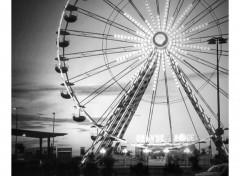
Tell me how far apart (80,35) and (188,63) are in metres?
5.32

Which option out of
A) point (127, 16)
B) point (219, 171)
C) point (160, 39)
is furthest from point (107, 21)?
point (219, 171)

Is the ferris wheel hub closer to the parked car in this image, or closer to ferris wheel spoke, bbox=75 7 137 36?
ferris wheel spoke, bbox=75 7 137 36

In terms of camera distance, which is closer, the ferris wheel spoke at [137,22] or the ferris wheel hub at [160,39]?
the ferris wheel spoke at [137,22]

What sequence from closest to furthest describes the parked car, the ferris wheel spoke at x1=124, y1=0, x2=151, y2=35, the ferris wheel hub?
the parked car → the ferris wheel spoke at x1=124, y1=0, x2=151, y2=35 → the ferris wheel hub

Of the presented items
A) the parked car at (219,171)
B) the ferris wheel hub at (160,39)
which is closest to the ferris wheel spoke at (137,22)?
the ferris wheel hub at (160,39)

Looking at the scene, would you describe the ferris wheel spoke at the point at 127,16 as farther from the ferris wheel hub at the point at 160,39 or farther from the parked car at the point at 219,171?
the parked car at the point at 219,171

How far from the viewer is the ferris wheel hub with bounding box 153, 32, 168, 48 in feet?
58.5

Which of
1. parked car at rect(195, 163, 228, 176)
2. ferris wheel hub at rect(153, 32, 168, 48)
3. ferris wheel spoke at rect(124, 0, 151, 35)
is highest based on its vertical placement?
ferris wheel spoke at rect(124, 0, 151, 35)

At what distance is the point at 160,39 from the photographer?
706 inches

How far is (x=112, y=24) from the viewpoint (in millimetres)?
17906

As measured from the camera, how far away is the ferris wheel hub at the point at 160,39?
17.8 meters

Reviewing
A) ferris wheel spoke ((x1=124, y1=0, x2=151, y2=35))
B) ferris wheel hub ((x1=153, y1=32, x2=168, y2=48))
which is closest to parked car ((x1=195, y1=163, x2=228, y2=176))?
ferris wheel hub ((x1=153, y1=32, x2=168, y2=48))
